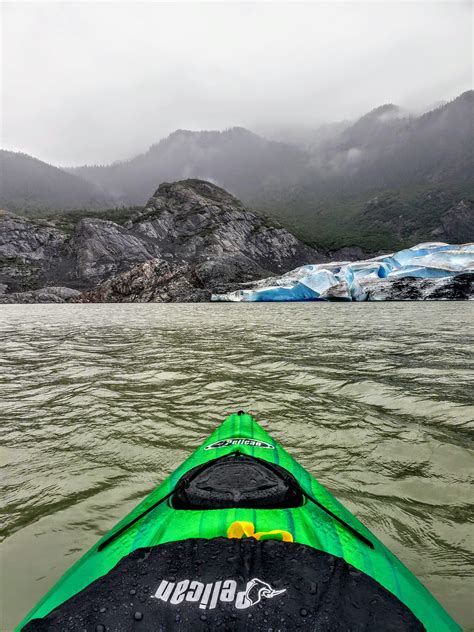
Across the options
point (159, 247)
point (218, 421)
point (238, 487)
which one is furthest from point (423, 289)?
point (159, 247)

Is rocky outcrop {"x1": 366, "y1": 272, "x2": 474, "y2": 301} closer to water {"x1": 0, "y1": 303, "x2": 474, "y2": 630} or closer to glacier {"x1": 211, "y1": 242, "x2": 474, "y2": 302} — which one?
glacier {"x1": 211, "y1": 242, "x2": 474, "y2": 302}

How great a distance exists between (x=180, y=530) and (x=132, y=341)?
38.6 ft

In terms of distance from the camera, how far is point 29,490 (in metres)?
3.59

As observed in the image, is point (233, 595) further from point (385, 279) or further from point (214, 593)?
point (385, 279)

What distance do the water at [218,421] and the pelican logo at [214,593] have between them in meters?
1.31

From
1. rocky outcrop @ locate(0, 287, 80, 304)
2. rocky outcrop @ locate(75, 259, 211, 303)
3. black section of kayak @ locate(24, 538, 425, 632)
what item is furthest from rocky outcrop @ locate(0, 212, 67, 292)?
black section of kayak @ locate(24, 538, 425, 632)

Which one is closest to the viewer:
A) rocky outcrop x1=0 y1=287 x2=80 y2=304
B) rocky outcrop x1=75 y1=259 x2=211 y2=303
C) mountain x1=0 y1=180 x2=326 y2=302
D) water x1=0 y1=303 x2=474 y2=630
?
water x1=0 y1=303 x2=474 y2=630

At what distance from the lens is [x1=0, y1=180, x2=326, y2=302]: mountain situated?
9056 cm

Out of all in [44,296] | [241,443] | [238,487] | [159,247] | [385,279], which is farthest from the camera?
[159,247]

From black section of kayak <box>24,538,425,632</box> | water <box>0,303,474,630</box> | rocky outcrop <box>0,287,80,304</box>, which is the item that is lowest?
water <box>0,303,474,630</box>

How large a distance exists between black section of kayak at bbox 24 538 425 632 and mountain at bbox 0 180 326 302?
240 ft

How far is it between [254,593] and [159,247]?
112337mm

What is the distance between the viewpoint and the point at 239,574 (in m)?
1.66

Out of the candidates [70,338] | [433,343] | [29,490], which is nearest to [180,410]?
[29,490]
